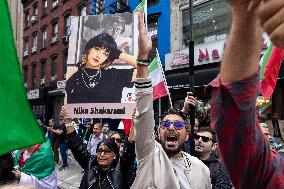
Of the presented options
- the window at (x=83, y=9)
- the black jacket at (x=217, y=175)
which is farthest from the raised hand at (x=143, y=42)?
the window at (x=83, y=9)

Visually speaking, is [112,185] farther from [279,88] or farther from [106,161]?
[279,88]

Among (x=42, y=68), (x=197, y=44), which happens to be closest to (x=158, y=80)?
(x=197, y=44)

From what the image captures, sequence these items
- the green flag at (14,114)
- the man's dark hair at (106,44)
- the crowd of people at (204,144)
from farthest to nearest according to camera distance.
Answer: the man's dark hair at (106,44)
the green flag at (14,114)
the crowd of people at (204,144)

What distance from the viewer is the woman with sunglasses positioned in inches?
155

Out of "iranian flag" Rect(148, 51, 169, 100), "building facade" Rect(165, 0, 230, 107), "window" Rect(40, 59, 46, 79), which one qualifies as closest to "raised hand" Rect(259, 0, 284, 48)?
"iranian flag" Rect(148, 51, 169, 100)

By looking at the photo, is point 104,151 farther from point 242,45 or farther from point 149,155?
point 242,45

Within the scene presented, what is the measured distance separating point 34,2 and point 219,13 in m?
21.7

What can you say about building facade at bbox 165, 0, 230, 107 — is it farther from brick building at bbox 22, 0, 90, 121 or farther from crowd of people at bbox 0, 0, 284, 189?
crowd of people at bbox 0, 0, 284, 189

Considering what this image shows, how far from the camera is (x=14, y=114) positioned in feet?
5.08

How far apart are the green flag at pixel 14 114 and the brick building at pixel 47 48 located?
22695 mm

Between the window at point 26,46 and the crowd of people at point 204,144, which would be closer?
the crowd of people at point 204,144

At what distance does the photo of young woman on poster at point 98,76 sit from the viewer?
5.38m

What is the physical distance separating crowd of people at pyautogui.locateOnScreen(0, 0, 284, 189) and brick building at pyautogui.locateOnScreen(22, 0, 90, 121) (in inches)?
808

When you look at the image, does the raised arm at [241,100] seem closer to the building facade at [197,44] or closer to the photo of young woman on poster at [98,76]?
the photo of young woman on poster at [98,76]
